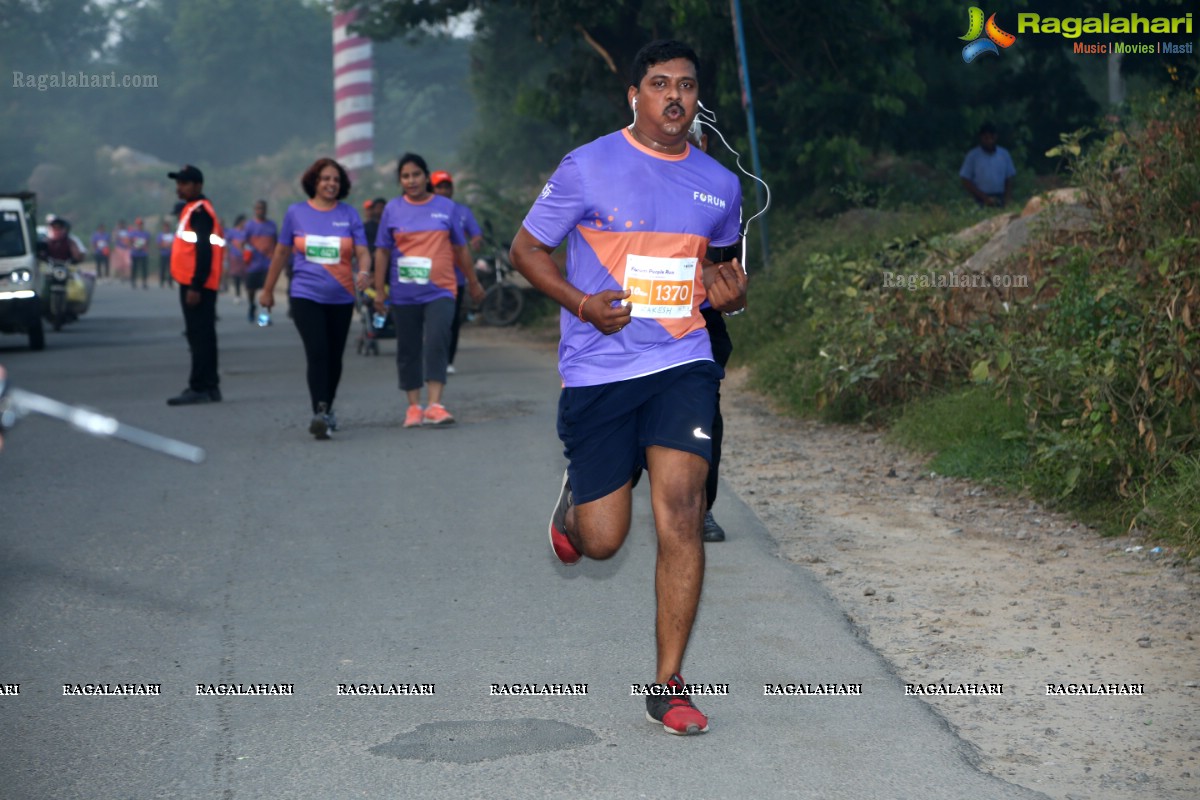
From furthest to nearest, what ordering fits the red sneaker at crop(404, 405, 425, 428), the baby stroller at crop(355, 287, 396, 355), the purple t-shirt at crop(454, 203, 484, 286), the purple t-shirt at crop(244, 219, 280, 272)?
the purple t-shirt at crop(244, 219, 280, 272), the baby stroller at crop(355, 287, 396, 355), the red sneaker at crop(404, 405, 425, 428), the purple t-shirt at crop(454, 203, 484, 286)

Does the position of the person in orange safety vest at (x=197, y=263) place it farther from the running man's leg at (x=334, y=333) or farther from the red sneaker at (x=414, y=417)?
the red sneaker at (x=414, y=417)

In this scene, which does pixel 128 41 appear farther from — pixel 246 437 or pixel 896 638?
pixel 896 638

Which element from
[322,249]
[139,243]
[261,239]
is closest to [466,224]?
[322,249]

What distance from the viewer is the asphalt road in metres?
4.66

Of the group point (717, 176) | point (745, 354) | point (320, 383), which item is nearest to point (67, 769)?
point (717, 176)

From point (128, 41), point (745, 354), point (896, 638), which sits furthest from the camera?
point (128, 41)

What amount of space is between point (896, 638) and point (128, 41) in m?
97.3

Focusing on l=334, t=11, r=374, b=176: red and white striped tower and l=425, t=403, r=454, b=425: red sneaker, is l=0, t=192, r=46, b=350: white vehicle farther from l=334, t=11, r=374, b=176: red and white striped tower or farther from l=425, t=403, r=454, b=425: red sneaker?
l=334, t=11, r=374, b=176: red and white striped tower

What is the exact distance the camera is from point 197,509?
9094mm

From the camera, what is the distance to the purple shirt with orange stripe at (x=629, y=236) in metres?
5.16

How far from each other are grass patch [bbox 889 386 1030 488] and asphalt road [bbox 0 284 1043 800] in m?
1.58

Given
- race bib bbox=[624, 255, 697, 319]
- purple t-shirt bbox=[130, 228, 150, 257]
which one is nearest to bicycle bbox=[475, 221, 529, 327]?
race bib bbox=[624, 255, 697, 319]

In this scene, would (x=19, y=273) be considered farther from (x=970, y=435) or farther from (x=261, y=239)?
(x=970, y=435)

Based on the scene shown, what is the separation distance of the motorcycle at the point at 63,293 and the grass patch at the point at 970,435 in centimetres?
1872
